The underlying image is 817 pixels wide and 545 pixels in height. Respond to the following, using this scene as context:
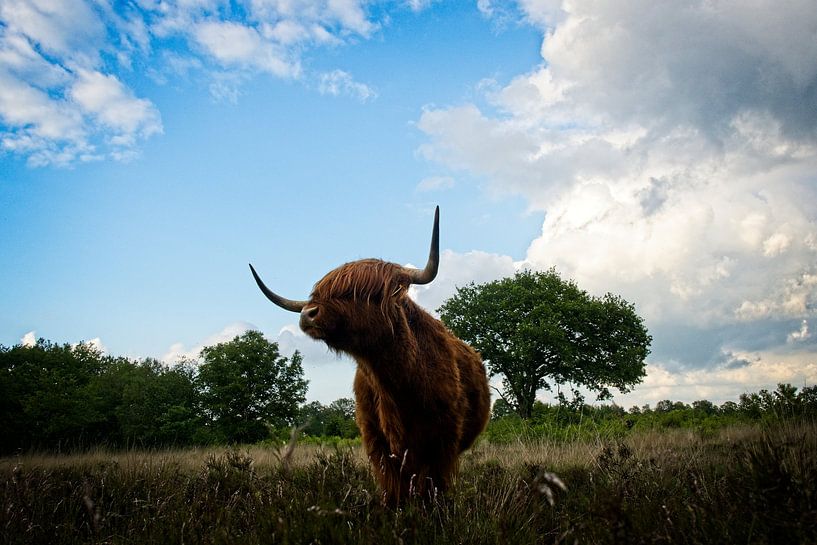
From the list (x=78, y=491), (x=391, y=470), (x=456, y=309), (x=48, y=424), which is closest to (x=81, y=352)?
(x=48, y=424)

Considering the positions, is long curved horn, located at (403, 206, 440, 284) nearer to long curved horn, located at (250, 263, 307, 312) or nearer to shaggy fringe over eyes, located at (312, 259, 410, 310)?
shaggy fringe over eyes, located at (312, 259, 410, 310)

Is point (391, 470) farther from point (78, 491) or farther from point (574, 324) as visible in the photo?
point (574, 324)

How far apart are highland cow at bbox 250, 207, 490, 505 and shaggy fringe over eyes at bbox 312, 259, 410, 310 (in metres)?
0.01

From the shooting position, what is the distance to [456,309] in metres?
35.9

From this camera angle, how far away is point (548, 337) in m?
32.1

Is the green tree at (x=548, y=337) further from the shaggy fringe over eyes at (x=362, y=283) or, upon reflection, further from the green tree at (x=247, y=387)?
the shaggy fringe over eyes at (x=362, y=283)

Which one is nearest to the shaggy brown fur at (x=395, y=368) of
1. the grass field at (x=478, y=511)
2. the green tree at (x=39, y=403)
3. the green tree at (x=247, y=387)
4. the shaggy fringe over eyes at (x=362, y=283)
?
the shaggy fringe over eyes at (x=362, y=283)

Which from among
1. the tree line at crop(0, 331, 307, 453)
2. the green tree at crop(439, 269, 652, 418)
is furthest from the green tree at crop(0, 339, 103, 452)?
the green tree at crop(439, 269, 652, 418)

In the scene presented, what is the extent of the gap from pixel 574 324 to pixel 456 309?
824 centimetres

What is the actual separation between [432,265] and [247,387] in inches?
1200

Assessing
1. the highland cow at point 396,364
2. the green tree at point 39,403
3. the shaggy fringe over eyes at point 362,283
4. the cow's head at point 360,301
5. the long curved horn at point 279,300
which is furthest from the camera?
the green tree at point 39,403

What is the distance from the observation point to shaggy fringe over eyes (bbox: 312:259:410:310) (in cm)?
499

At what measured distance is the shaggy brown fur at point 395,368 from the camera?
15.8 feet

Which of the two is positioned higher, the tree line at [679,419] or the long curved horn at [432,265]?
the long curved horn at [432,265]
